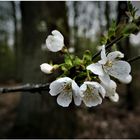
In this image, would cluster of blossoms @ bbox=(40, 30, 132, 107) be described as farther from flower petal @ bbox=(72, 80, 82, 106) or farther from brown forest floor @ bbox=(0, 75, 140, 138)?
brown forest floor @ bbox=(0, 75, 140, 138)

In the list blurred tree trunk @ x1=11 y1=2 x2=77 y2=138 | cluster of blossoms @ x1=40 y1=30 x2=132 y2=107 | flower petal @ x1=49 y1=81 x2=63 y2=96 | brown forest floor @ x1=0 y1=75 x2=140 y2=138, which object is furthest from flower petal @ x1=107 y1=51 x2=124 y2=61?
brown forest floor @ x1=0 y1=75 x2=140 y2=138

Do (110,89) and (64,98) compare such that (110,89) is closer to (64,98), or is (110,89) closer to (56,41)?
(64,98)

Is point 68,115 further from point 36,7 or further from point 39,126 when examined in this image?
point 36,7

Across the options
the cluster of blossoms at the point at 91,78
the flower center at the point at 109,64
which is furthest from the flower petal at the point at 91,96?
the flower center at the point at 109,64

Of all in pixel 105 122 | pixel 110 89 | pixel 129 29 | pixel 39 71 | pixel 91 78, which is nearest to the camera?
pixel 129 29

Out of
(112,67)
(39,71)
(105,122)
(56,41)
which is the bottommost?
(105,122)

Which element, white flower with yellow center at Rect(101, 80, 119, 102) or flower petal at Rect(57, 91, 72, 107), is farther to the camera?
flower petal at Rect(57, 91, 72, 107)

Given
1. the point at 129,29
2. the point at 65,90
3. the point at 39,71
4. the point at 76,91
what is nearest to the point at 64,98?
the point at 65,90

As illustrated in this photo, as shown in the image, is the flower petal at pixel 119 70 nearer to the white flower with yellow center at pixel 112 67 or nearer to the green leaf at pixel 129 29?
the white flower with yellow center at pixel 112 67
